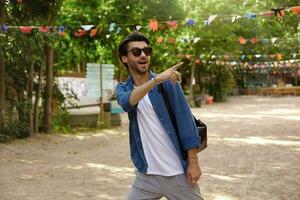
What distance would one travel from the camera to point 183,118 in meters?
2.56

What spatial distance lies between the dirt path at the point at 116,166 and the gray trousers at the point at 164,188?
2.93 meters

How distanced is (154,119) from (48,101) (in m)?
10.3

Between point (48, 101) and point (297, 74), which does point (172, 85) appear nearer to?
point (48, 101)

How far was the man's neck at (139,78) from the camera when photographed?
8.88 feet

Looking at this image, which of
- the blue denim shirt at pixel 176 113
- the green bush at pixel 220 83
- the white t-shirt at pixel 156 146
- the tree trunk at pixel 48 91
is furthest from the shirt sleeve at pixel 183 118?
the green bush at pixel 220 83

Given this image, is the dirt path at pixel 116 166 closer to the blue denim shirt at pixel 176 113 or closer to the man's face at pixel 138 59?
the blue denim shirt at pixel 176 113

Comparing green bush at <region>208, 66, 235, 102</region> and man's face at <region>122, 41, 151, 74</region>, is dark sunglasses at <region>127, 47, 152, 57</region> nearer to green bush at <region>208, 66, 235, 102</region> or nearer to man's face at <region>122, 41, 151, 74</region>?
man's face at <region>122, 41, 151, 74</region>

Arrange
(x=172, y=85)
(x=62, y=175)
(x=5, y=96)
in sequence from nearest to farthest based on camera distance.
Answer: (x=172, y=85)
(x=62, y=175)
(x=5, y=96)

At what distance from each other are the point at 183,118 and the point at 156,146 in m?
0.25

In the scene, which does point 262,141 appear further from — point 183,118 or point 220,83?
point 220,83

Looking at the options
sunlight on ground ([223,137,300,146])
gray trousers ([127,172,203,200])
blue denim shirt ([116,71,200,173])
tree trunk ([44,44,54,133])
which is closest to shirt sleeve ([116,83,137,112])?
blue denim shirt ([116,71,200,173])

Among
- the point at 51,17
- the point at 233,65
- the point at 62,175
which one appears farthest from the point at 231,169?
the point at 233,65

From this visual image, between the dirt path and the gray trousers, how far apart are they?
2.93 metres

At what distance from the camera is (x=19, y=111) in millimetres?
11672
